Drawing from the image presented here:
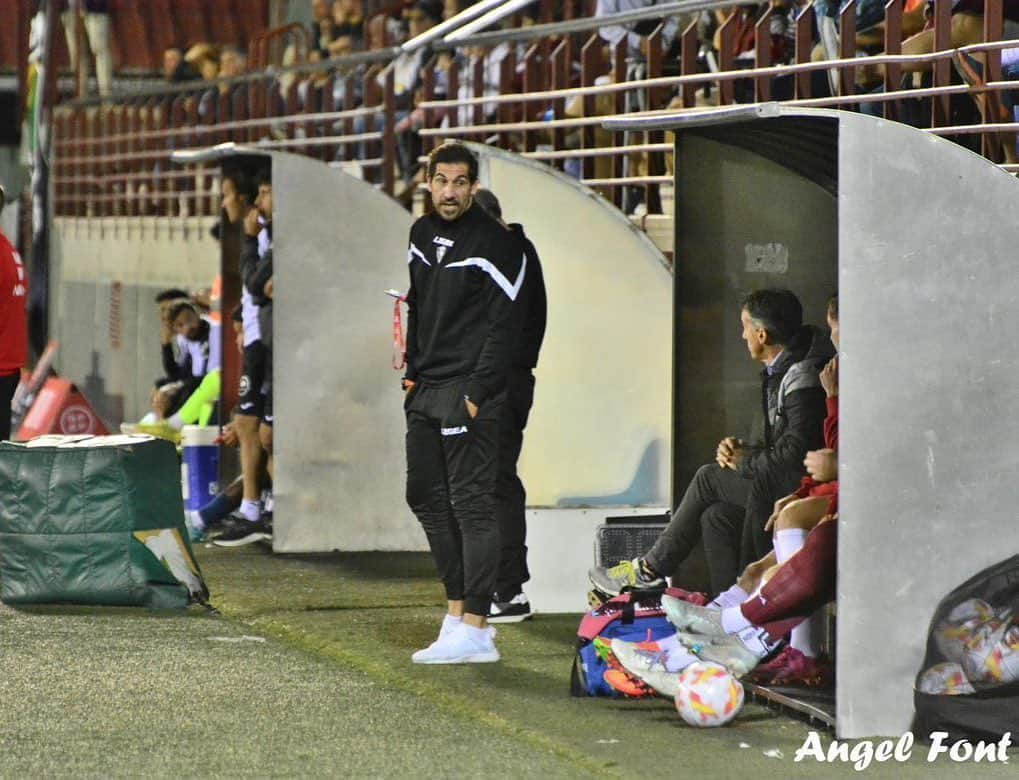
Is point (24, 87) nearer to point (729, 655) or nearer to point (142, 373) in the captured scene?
point (142, 373)

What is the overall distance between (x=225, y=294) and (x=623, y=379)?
3878 millimetres

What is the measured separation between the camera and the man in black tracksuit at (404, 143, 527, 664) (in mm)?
7984

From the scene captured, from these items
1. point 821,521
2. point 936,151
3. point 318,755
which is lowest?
point 318,755

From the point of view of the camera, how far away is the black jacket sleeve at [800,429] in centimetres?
752

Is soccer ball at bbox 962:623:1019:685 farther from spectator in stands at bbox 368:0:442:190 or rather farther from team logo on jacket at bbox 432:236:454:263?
spectator in stands at bbox 368:0:442:190

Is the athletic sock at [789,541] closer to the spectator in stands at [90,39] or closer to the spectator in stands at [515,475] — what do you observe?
the spectator in stands at [515,475]

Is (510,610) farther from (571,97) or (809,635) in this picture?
(571,97)

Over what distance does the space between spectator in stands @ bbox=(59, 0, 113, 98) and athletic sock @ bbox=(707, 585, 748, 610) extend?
2101cm

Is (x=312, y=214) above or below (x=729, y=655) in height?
above

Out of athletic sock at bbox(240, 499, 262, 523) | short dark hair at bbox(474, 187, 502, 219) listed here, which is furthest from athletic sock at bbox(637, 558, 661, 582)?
athletic sock at bbox(240, 499, 262, 523)

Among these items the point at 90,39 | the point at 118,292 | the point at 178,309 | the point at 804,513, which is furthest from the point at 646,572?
the point at 90,39

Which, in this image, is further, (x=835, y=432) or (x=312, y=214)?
(x=312, y=214)

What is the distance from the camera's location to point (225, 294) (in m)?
13.1

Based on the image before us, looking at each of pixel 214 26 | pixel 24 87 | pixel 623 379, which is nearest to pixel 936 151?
pixel 623 379
